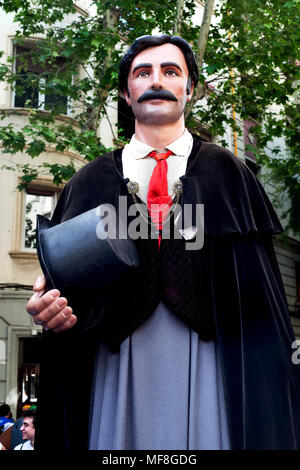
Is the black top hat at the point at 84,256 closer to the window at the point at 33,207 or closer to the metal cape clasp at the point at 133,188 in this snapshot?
the metal cape clasp at the point at 133,188

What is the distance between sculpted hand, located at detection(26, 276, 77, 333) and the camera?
1.98 metres

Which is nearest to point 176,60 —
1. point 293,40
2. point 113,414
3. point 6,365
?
point 113,414

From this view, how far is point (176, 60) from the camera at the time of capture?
8.25ft

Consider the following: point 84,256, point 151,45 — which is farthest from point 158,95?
point 84,256

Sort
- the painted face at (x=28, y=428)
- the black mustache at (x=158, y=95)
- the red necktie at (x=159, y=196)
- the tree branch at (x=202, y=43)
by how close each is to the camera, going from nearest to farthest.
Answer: the red necktie at (x=159, y=196), the black mustache at (x=158, y=95), the painted face at (x=28, y=428), the tree branch at (x=202, y=43)

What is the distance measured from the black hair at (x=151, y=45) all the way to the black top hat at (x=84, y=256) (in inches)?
36.0

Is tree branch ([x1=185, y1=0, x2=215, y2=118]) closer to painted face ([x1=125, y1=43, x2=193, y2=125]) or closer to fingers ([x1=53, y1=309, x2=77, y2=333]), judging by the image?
painted face ([x1=125, y1=43, x2=193, y2=125])

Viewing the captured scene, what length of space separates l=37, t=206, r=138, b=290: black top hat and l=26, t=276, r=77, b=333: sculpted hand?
52mm

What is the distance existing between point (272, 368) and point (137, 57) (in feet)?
4.85

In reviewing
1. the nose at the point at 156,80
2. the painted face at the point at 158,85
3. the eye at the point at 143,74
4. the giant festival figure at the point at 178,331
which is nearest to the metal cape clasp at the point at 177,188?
the giant festival figure at the point at 178,331

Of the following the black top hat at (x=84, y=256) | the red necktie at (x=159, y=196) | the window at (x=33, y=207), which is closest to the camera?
the black top hat at (x=84, y=256)

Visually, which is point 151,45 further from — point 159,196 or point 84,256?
point 84,256

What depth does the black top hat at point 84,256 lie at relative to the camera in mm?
1967

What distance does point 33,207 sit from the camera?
12.7 meters
